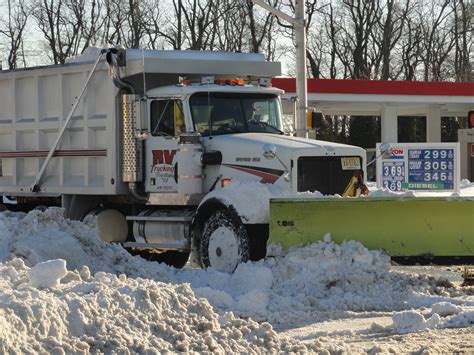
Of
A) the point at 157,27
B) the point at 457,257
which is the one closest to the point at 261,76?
the point at 457,257

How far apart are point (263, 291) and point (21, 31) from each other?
58270 millimetres

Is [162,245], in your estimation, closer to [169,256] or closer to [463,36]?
[169,256]

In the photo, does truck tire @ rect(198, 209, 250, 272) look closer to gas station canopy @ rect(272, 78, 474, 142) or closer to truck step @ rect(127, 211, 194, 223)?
truck step @ rect(127, 211, 194, 223)

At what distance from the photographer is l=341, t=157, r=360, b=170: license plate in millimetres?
14062

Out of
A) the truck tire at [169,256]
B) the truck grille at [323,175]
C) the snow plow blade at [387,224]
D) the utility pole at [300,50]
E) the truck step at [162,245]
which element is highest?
the utility pole at [300,50]

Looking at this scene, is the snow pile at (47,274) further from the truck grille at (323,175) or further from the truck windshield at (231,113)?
the truck windshield at (231,113)

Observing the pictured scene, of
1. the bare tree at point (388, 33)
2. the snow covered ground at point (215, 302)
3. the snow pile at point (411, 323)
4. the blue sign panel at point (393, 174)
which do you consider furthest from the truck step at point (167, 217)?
the bare tree at point (388, 33)

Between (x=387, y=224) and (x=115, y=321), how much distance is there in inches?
211

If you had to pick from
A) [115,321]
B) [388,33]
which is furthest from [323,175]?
[388,33]

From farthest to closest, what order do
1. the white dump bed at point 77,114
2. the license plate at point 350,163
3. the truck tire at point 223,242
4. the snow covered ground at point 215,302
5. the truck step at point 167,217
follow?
the white dump bed at point 77,114 → the truck step at point 167,217 → the license plate at point 350,163 → the truck tire at point 223,242 → the snow covered ground at point 215,302

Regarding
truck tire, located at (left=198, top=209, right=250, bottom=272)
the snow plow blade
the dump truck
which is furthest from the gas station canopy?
the snow plow blade

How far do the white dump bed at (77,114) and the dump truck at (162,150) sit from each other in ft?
0.07

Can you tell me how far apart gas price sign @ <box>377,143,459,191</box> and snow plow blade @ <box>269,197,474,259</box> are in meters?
15.1

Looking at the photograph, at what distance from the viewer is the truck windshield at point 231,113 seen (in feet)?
47.9
